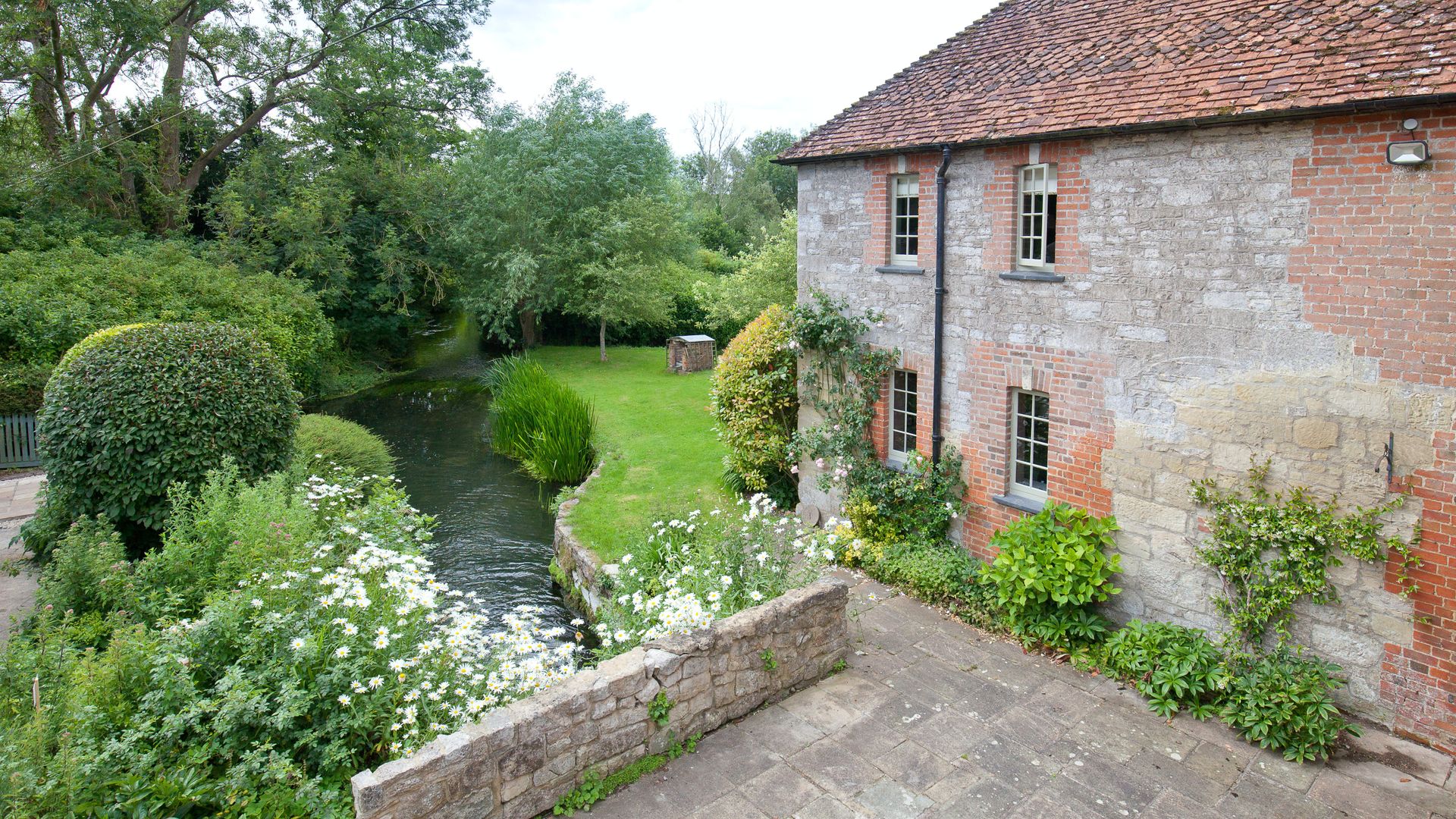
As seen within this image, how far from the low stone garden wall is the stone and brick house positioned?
3215 millimetres

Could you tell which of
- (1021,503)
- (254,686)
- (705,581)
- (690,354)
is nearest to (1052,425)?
(1021,503)

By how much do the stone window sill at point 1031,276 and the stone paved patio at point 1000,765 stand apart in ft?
12.7

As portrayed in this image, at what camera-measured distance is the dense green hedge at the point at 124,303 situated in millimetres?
16109

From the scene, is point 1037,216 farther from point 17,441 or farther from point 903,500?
point 17,441

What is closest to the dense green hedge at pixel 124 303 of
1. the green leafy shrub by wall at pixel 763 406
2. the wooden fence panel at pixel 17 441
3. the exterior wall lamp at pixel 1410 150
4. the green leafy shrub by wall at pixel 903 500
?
the wooden fence panel at pixel 17 441

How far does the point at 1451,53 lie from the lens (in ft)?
21.2

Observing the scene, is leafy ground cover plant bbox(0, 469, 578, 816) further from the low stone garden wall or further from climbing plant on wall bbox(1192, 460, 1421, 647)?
climbing plant on wall bbox(1192, 460, 1421, 647)

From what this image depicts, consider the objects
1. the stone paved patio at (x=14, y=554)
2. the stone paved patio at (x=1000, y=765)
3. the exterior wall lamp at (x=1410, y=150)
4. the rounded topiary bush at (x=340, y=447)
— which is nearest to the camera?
the stone paved patio at (x=1000, y=765)

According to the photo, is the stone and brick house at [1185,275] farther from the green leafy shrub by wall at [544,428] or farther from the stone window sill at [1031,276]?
the green leafy shrub by wall at [544,428]

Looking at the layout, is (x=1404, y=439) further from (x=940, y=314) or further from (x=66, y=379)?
(x=66, y=379)

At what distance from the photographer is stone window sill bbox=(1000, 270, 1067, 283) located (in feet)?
29.4

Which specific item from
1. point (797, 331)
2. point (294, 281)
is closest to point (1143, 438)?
point (797, 331)

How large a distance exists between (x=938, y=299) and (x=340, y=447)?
924 cm

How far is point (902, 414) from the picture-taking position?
37.2ft
